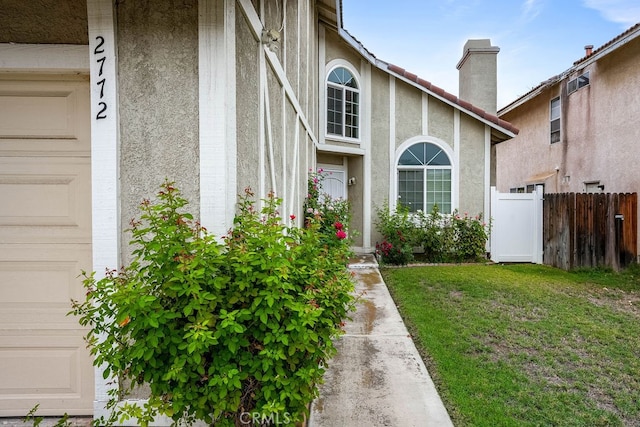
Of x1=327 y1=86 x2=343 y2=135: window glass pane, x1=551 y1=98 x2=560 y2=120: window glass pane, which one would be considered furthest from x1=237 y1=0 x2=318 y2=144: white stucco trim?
x1=551 y1=98 x2=560 y2=120: window glass pane

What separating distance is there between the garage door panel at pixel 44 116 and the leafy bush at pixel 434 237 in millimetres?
8067

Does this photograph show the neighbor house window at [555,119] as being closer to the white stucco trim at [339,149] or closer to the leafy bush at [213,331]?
the white stucco trim at [339,149]

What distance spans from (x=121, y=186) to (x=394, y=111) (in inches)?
369

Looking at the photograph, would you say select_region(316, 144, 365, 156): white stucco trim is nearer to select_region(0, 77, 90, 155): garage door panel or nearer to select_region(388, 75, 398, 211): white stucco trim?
select_region(388, 75, 398, 211): white stucco trim

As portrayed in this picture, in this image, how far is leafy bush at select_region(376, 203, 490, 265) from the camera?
9953mm

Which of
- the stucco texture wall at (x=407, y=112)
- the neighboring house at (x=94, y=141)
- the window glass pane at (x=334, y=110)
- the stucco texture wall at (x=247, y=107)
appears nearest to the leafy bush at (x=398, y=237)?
the stucco texture wall at (x=407, y=112)

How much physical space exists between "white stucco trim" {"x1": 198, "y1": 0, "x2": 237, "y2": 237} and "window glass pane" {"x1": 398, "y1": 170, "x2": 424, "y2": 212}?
876cm

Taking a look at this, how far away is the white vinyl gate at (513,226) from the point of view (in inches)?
403

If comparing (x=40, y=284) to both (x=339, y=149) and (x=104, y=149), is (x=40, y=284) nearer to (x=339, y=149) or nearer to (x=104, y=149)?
(x=104, y=149)

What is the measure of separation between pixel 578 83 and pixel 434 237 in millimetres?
7791

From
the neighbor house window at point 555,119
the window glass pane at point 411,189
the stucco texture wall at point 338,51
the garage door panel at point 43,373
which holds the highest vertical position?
the stucco texture wall at point 338,51

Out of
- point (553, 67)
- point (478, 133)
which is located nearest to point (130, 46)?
point (478, 133)

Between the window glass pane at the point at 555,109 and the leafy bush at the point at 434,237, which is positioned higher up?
the window glass pane at the point at 555,109

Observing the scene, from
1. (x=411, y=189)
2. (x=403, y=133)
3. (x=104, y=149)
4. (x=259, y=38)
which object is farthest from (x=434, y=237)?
(x=104, y=149)
